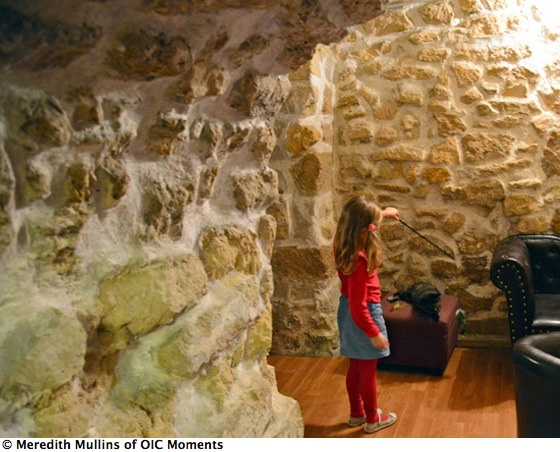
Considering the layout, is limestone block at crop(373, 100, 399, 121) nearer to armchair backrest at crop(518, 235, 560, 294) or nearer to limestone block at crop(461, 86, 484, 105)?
limestone block at crop(461, 86, 484, 105)

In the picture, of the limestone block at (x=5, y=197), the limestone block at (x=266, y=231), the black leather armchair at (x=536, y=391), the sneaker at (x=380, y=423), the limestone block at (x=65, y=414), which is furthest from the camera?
the sneaker at (x=380, y=423)

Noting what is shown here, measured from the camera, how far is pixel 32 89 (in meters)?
0.93

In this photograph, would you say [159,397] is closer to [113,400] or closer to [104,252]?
[113,400]

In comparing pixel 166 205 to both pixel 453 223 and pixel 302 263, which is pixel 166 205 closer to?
pixel 302 263

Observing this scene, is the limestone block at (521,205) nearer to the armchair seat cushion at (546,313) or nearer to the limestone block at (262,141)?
the armchair seat cushion at (546,313)

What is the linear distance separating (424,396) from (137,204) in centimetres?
257

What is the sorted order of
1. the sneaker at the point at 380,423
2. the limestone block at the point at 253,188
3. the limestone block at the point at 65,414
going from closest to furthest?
1. the limestone block at the point at 65,414
2. the limestone block at the point at 253,188
3. the sneaker at the point at 380,423

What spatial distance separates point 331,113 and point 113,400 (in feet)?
10.5

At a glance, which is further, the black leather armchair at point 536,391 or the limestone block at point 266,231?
the black leather armchair at point 536,391

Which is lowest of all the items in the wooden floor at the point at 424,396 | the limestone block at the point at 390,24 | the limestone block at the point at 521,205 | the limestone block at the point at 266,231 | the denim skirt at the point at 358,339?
the wooden floor at the point at 424,396

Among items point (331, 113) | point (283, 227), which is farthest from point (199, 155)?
point (331, 113)

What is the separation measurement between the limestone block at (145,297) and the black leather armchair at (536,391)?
1364 millimetres

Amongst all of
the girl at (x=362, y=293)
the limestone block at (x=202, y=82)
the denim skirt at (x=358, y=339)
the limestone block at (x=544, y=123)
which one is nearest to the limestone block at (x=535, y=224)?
the limestone block at (x=544, y=123)

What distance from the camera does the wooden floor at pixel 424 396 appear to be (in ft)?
9.49
